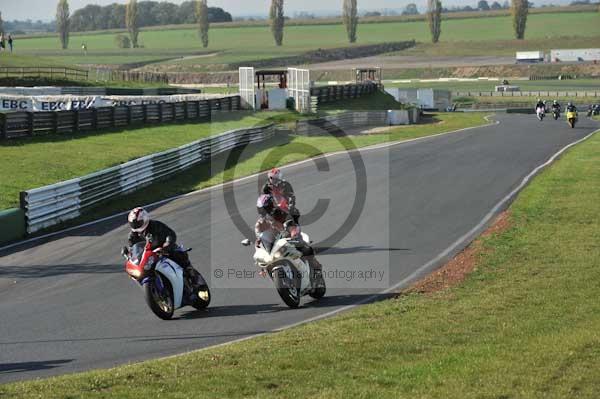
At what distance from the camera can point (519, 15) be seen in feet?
564

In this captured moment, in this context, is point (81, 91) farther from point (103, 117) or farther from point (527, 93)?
point (527, 93)

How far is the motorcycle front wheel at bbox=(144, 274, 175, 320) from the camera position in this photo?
1427 cm

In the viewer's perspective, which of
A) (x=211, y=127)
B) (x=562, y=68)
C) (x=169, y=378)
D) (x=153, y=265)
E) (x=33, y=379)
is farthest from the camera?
(x=562, y=68)

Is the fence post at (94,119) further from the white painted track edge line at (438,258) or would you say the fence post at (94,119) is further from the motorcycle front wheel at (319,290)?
→ the motorcycle front wheel at (319,290)

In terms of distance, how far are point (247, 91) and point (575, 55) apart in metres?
96.5

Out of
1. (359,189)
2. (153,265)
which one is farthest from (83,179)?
(153,265)

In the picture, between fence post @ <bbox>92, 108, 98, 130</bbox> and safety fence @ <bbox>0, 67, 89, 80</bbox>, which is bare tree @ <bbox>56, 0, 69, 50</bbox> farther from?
fence post @ <bbox>92, 108, 98, 130</bbox>

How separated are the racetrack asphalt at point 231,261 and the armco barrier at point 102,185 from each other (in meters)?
0.97

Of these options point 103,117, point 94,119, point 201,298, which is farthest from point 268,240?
point 103,117

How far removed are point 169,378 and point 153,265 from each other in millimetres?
4001

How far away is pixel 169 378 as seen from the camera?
1039 cm

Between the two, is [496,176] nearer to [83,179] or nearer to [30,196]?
[83,179]

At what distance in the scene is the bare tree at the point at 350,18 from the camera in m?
191

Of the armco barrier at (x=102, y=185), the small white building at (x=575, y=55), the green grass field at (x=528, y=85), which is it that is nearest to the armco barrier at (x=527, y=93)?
the green grass field at (x=528, y=85)
